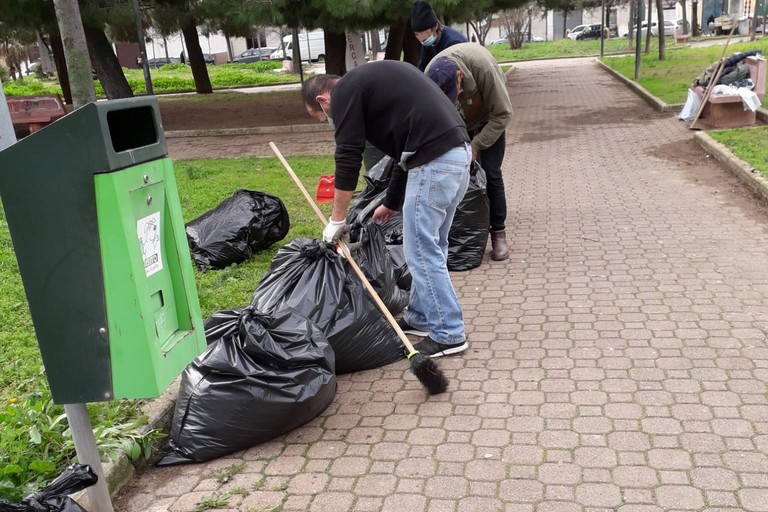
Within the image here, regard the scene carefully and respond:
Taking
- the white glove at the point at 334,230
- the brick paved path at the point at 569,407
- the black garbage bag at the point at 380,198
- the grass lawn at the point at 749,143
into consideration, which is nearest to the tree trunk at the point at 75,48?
the black garbage bag at the point at 380,198

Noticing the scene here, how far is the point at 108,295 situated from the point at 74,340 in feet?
0.70

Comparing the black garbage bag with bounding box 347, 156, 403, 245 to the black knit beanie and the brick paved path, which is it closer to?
the brick paved path

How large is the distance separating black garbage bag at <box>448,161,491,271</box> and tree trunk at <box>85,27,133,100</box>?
1118 cm

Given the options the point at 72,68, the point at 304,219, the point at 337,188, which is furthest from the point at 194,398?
the point at 72,68

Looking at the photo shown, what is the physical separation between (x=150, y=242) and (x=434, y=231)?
1.64m

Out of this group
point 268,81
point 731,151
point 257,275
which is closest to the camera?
point 257,275

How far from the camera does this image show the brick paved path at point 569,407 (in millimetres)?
2748

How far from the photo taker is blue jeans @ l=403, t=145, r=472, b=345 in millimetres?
3596

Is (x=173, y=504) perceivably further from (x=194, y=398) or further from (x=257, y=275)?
(x=257, y=275)

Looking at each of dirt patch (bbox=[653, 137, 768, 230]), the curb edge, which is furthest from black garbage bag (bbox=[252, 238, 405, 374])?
the curb edge

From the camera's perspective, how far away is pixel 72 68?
6258 millimetres

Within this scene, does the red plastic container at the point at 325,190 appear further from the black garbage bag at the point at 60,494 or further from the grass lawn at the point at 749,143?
the grass lawn at the point at 749,143

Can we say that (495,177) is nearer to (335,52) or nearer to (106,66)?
(335,52)

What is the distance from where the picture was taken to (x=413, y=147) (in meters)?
3.54
